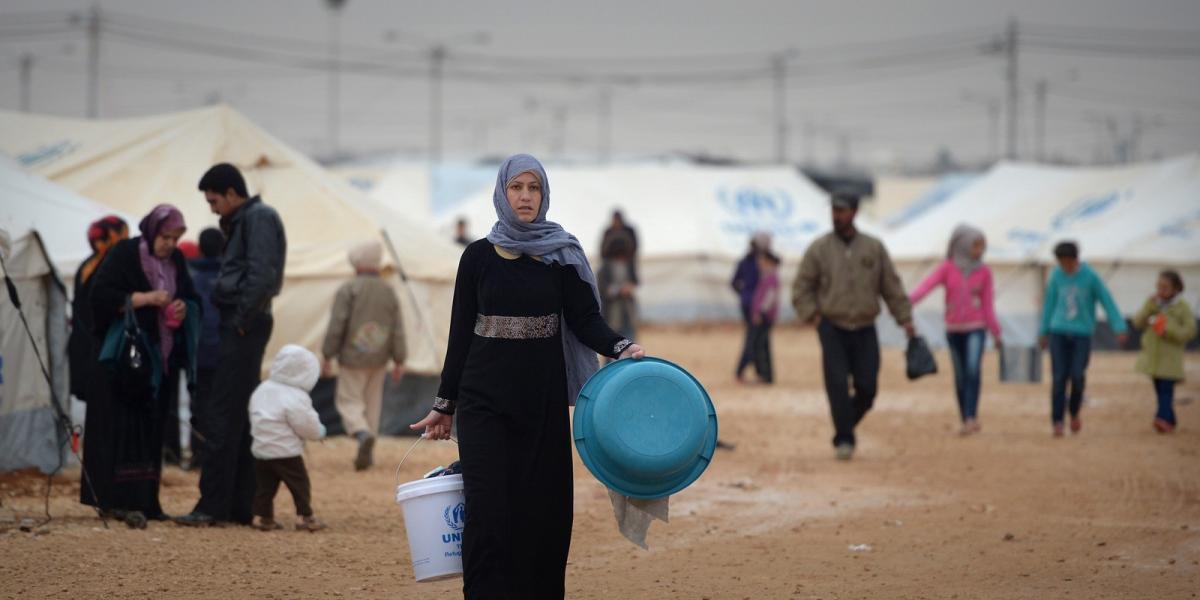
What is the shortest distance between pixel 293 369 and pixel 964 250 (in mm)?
7188

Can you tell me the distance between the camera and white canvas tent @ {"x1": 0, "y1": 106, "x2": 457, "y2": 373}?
43.8 ft

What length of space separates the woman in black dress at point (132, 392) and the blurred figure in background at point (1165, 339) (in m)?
8.82

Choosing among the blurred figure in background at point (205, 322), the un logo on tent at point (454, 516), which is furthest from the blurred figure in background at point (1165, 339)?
the un logo on tent at point (454, 516)

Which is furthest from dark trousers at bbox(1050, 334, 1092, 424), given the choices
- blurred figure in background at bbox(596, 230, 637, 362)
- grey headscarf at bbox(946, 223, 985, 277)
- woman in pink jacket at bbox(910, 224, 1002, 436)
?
blurred figure in background at bbox(596, 230, 637, 362)

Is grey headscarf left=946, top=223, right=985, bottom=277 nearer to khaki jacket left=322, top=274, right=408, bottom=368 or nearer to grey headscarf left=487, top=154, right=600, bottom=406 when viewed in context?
khaki jacket left=322, top=274, right=408, bottom=368

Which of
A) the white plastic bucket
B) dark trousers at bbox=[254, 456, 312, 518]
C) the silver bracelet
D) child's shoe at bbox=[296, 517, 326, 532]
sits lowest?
child's shoe at bbox=[296, 517, 326, 532]

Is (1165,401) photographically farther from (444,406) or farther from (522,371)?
(444,406)

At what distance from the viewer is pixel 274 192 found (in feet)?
46.4

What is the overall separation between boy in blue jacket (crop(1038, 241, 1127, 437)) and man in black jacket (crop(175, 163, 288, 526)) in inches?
291

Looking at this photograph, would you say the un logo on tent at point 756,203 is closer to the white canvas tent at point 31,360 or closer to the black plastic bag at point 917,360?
the black plastic bag at point 917,360

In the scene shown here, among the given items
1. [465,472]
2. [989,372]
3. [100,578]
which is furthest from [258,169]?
[989,372]

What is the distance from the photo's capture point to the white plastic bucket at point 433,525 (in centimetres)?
538

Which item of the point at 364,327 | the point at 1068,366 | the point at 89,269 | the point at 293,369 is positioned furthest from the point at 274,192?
the point at 1068,366

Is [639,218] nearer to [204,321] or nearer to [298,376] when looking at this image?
[204,321]
